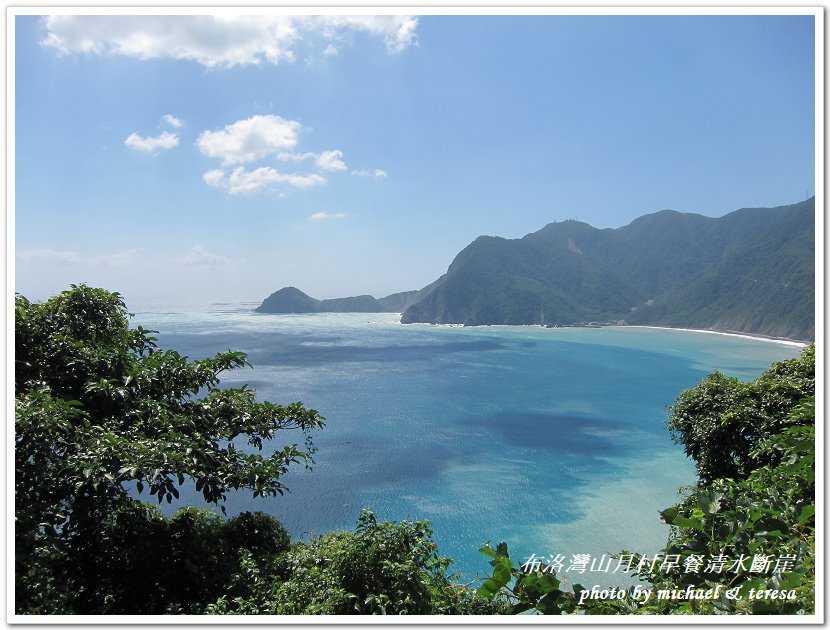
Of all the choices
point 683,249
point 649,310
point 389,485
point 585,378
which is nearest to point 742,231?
point 683,249

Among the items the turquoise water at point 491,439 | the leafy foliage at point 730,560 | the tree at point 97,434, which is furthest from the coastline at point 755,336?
the tree at point 97,434

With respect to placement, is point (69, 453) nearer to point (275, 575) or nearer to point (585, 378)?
point (275, 575)

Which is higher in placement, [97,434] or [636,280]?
[636,280]

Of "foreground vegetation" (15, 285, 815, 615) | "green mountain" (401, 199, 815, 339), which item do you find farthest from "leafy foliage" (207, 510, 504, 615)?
"green mountain" (401, 199, 815, 339)

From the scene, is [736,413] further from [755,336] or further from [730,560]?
[755,336]

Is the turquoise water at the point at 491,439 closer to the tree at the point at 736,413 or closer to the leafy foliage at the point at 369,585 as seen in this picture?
the leafy foliage at the point at 369,585

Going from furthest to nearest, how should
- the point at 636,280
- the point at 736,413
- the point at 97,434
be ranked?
1. the point at 636,280
2. the point at 736,413
3. the point at 97,434

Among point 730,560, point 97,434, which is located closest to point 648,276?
point 730,560
